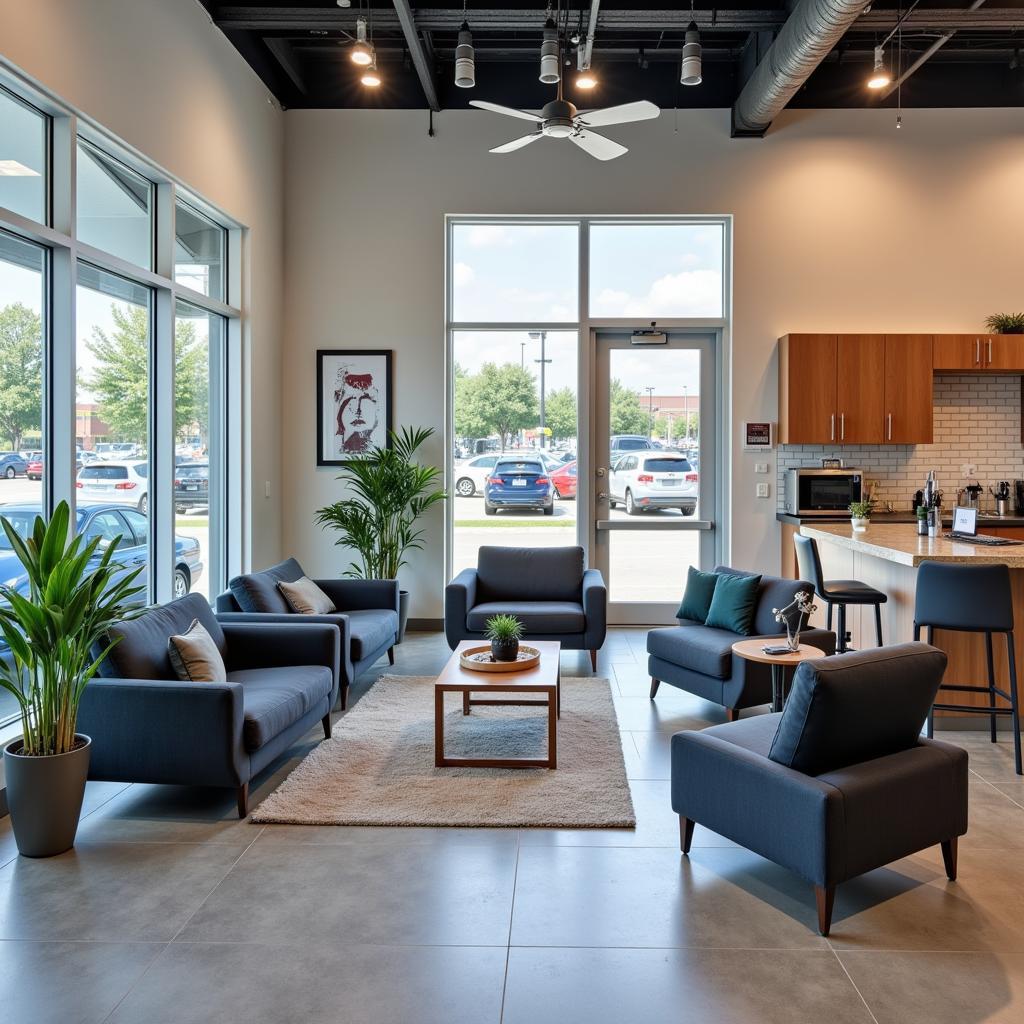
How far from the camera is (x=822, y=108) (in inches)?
286

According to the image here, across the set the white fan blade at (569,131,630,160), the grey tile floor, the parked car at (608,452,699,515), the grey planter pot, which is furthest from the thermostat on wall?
the grey planter pot

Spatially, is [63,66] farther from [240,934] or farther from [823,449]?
[823,449]

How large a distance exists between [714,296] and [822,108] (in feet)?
5.83

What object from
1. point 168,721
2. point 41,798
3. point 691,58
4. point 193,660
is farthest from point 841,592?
point 41,798

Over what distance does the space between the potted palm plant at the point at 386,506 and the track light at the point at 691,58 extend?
3.32 meters

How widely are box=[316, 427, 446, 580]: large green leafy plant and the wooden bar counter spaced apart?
324 centimetres

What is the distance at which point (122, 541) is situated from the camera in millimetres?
4906

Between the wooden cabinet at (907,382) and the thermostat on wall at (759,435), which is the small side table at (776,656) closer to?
the thermostat on wall at (759,435)

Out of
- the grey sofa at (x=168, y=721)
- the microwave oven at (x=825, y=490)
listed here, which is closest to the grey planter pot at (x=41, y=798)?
the grey sofa at (x=168, y=721)

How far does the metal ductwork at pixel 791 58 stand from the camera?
5055mm

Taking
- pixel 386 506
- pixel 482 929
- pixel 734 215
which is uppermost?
pixel 734 215

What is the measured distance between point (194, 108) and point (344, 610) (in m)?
Result: 3.44

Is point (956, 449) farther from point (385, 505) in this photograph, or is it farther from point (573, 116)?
point (385, 505)

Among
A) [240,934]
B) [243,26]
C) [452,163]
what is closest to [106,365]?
[243,26]
